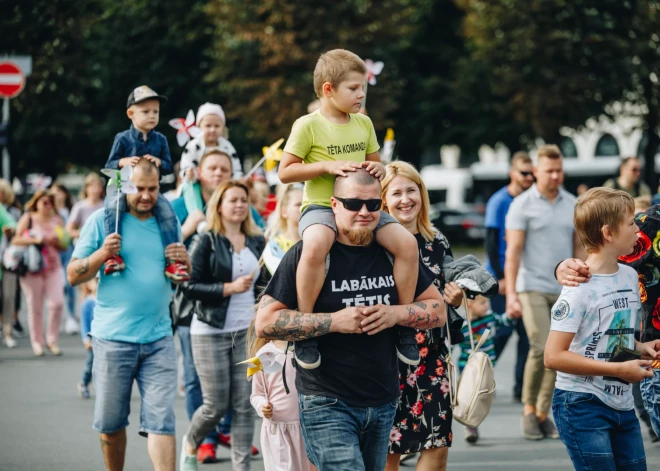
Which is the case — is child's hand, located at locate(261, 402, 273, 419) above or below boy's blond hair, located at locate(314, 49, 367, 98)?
below

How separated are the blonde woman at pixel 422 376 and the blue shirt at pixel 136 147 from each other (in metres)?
1.88

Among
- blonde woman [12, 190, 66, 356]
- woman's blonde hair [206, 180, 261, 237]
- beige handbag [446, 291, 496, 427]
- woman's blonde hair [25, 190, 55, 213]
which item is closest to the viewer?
beige handbag [446, 291, 496, 427]

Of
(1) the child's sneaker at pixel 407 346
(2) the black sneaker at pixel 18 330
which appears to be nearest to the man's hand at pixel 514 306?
(1) the child's sneaker at pixel 407 346


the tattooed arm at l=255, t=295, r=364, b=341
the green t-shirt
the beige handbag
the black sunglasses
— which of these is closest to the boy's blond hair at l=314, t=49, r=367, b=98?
the green t-shirt

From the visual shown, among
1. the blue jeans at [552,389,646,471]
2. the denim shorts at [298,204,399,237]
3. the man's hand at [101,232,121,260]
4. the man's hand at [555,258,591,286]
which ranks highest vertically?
the denim shorts at [298,204,399,237]

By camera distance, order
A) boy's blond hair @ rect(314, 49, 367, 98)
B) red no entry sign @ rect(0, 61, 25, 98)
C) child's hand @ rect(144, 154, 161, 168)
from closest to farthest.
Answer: boy's blond hair @ rect(314, 49, 367, 98), child's hand @ rect(144, 154, 161, 168), red no entry sign @ rect(0, 61, 25, 98)

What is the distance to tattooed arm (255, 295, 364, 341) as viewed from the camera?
423 centimetres

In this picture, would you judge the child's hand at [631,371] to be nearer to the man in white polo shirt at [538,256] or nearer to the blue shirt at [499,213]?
the man in white polo shirt at [538,256]

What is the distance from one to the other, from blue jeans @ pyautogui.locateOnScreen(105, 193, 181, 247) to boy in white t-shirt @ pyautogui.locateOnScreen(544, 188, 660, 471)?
99.0 inches

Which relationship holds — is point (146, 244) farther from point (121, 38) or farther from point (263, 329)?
point (121, 38)

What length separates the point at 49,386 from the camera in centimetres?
1073

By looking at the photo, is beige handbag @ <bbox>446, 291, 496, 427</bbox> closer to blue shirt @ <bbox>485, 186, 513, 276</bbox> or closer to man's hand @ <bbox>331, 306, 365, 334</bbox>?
man's hand @ <bbox>331, 306, 365, 334</bbox>

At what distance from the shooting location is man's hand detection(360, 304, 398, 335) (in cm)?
424

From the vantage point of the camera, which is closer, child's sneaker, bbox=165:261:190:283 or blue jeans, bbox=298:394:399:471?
blue jeans, bbox=298:394:399:471
